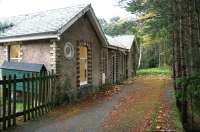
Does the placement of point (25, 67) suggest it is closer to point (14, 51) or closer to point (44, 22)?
point (14, 51)

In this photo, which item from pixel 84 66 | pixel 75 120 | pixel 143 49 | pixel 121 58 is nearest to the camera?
pixel 75 120

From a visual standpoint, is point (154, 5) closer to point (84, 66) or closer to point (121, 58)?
point (84, 66)

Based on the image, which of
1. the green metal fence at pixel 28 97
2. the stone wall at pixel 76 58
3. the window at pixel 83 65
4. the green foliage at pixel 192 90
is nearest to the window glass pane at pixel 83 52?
the window at pixel 83 65

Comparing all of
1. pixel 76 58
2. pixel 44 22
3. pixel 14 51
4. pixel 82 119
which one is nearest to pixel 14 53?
pixel 14 51

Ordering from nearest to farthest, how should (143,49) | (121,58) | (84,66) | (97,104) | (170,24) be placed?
1. (170,24)
2. (97,104)
3. (84,66)
4. (121,58)
5. (143,49)

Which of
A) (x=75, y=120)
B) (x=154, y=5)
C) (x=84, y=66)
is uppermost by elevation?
(x=154, y=5)

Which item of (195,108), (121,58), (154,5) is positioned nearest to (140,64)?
(121,58)

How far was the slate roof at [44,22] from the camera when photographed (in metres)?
13.8

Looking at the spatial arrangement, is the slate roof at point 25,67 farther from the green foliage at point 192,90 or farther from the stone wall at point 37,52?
the green foliage at point 192,90

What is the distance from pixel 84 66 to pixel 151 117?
25.9 ft

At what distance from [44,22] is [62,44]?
189 centimetres

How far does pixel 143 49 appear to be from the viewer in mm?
58875

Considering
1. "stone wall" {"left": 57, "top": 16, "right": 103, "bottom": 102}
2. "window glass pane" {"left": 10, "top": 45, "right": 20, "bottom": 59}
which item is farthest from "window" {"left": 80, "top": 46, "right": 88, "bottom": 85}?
"window glass pane" {"left": 10, "top": 45, "right": 20, "bottom": 59}

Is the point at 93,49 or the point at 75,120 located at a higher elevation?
the point at 93,49
